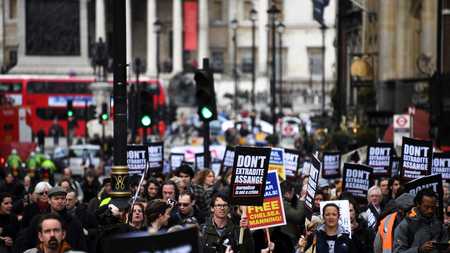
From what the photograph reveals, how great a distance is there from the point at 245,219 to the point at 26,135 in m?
40.5

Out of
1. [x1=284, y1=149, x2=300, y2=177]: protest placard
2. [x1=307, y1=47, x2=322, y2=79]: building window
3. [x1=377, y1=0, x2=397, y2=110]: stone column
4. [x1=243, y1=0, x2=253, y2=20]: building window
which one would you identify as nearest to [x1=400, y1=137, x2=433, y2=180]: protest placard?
[x1=284, y1=149, x2=300, y2=177]: protest placard

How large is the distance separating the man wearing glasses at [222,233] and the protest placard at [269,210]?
0.27 metres

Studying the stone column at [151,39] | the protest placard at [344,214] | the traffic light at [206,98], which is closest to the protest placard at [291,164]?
the traffic light at [206,98]

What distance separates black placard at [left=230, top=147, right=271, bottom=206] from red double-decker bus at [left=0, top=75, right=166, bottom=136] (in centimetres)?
5967

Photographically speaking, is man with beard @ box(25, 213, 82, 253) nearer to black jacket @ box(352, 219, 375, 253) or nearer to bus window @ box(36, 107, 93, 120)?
black jacket @ box(352, 219, 375, 253)

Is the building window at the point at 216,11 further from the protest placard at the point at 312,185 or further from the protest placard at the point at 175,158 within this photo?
the protest placard at the point at 312,185

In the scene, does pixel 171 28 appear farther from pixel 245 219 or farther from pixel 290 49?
pixel 245 219

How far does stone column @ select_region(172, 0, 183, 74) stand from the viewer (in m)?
117

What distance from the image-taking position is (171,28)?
123 m

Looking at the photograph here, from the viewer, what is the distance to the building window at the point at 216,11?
406 feet

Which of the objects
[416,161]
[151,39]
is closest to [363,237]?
[416,161]

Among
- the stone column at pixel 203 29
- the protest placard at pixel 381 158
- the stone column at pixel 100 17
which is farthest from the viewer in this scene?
the stone column at pixel 203 29

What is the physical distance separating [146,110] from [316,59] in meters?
95.5

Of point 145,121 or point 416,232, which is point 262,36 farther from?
point 416,232
